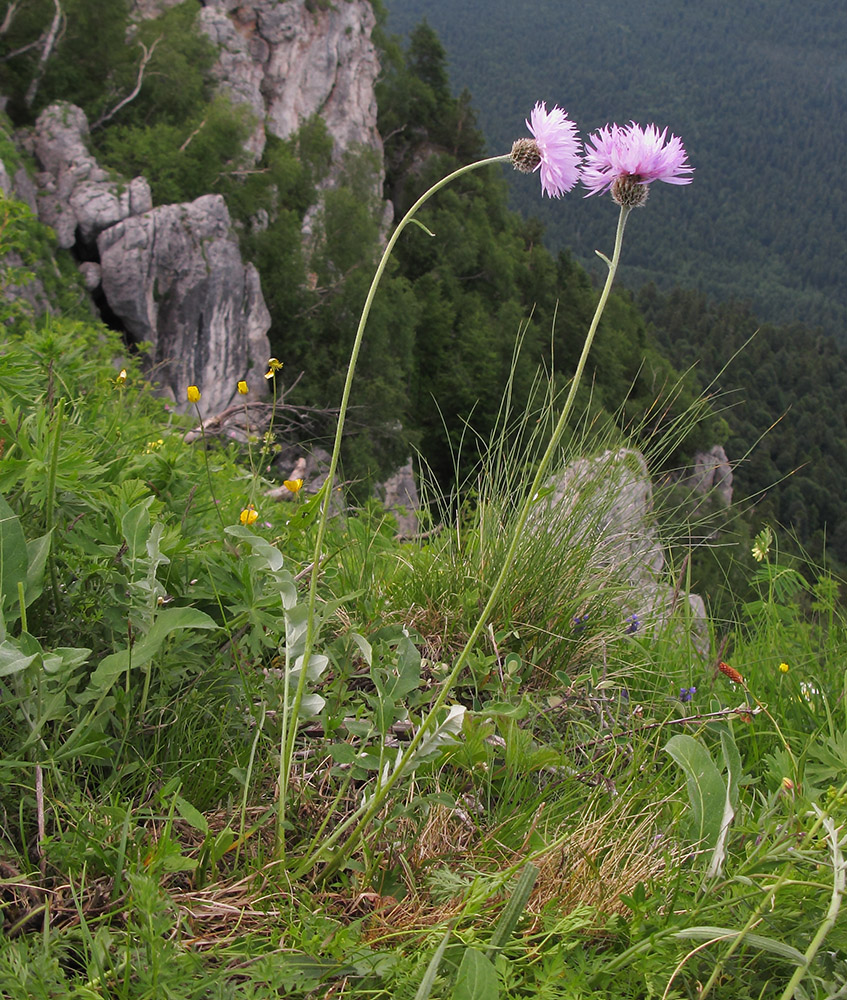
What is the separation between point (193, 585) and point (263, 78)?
43861 millimetres

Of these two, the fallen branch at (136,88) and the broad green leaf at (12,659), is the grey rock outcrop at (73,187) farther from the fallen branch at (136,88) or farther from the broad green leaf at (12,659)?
the broad green leaf at (12,659)

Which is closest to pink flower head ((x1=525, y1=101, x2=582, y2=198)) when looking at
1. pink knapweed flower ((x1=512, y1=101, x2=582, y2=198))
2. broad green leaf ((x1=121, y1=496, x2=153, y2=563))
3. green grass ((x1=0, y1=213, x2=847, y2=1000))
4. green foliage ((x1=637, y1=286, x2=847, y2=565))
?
pink knapweed flower ((x1=512, y1=101, x2=582, y2=198))

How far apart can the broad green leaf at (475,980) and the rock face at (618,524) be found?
58.6 inches

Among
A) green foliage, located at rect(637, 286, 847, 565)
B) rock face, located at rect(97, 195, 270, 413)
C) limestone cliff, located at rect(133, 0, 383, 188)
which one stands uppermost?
limestone cliff, located at rect(133, 0, 383, 188)

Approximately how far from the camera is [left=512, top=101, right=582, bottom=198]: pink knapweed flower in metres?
1.31

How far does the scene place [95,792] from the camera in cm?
142

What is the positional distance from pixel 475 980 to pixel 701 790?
0.54 metres

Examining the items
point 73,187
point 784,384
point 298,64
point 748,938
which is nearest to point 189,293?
point 73,187

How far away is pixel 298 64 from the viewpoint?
40750 mm

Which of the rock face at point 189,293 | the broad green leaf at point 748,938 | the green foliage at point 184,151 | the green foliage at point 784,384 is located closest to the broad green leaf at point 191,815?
the broad green leaf at point 748,938

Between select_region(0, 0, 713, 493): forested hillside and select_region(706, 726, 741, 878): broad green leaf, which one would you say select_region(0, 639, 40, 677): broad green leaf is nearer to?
select_region(706, 726, 741, 878): broad green leaf

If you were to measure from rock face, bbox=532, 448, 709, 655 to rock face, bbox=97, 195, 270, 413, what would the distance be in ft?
67.2

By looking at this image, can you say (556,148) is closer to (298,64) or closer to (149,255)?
(149,255)

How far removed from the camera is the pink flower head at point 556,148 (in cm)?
131
